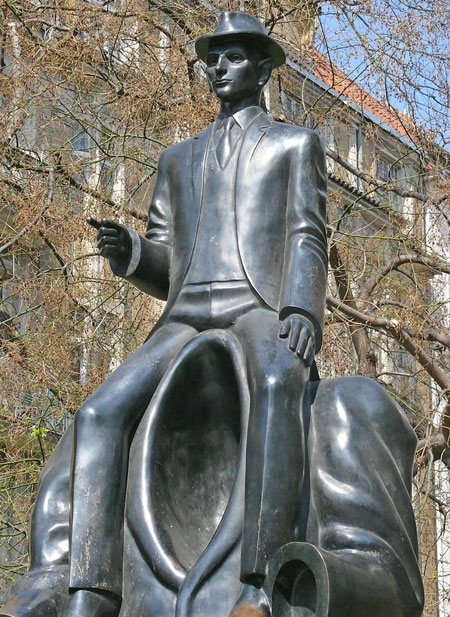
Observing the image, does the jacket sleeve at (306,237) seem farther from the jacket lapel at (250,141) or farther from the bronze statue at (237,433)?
the jacket lapel at (250,141)

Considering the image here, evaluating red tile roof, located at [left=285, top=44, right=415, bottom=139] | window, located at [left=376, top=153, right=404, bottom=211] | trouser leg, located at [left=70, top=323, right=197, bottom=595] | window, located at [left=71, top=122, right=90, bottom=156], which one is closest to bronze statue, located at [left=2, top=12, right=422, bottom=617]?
trouser leg, located at [left=70, top=323, right=197, bottom=595]

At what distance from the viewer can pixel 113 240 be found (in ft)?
14.6

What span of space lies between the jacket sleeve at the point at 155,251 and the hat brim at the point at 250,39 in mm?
434

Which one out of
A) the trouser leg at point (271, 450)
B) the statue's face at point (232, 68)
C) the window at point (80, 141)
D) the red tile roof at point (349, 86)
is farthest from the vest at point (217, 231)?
the window at point (80, 141)

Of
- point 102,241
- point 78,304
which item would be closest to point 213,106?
point 78,304

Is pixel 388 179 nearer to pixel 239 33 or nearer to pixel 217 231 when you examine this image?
pixel 239 33

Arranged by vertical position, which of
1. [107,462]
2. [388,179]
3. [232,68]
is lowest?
[107,462]

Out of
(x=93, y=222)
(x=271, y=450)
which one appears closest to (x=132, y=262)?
(x=93, y=222)

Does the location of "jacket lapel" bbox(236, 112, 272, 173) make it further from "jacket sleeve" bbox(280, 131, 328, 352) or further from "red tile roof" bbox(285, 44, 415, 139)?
"red tile roof" bbox(285, 44, 415, 139)

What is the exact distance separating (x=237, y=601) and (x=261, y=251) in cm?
121

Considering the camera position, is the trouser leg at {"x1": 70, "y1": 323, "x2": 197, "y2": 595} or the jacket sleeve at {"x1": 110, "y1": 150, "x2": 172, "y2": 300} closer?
the trouser leg at {"x1": 70, "y1": 323, "x2": 197, "y2": 595}

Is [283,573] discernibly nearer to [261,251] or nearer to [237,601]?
[237,601]

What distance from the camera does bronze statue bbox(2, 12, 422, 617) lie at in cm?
386

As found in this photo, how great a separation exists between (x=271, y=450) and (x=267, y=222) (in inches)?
34.8
